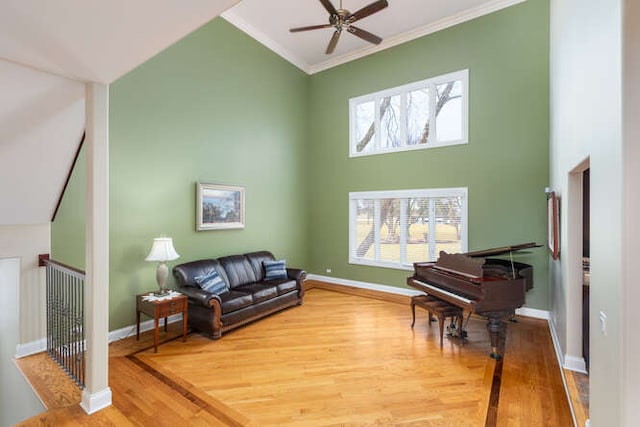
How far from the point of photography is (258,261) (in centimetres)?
539

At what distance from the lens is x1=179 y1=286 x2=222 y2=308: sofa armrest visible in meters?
3.77

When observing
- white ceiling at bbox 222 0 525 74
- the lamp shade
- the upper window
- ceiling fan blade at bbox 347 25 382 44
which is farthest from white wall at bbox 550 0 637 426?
the lamp shade

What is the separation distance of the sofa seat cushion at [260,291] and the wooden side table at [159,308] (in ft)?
2.88

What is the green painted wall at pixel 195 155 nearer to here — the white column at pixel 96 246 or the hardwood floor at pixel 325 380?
the hardwood floor at pixel 325 380

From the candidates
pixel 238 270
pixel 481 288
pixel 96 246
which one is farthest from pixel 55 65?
pixel 481 288

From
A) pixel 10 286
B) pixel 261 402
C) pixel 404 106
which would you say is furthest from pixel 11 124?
pixel 404 106

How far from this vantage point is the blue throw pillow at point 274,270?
526 centimetres

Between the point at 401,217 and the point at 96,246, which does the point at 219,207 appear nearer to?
the point at 96,246

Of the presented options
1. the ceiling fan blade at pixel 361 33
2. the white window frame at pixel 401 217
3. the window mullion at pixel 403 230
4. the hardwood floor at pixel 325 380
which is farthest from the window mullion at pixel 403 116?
the hardwood floor at pixel 325 380

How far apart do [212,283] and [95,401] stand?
1.88 meters

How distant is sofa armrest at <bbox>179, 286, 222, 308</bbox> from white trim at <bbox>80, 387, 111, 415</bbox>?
4.47ft

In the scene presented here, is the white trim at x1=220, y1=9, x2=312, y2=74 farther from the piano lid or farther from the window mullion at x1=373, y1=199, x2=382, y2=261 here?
the piano lid

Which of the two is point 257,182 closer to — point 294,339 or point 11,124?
point 294,339

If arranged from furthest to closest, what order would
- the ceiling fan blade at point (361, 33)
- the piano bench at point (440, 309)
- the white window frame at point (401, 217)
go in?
the white window frame at point (401, 217) → the ceiling fan blade at point (361, 33) → the piano bench at point (440, 309)
